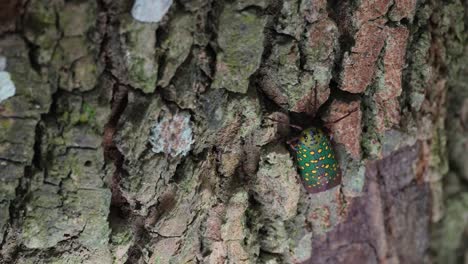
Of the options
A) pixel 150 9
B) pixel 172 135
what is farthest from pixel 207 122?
pixel 150 9

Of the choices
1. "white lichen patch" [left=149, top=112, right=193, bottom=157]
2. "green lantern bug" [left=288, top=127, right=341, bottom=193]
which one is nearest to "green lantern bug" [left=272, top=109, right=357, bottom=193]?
"green lantern bug" [left=288, top=127, right=341, bottom=193]

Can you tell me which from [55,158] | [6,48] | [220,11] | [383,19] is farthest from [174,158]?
[383,19]

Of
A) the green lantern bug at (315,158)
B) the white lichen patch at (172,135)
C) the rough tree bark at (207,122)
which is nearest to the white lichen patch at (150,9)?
the rough tree bark at (207,122)

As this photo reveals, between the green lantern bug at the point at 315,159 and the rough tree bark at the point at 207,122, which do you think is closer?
the rough tree bark at the point at 207,122

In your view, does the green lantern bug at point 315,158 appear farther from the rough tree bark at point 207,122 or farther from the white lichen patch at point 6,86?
the white lichen patch at point 6,86

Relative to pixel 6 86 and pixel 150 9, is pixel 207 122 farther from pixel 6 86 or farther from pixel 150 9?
pixel 6 86

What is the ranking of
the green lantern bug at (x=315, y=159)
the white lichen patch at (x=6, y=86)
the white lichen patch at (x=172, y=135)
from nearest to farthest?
the white lichen patch at (x=6, y=86) → the white lichen patch at (x=172, y=135) → the green lantern bug at (x=315, y=159)
